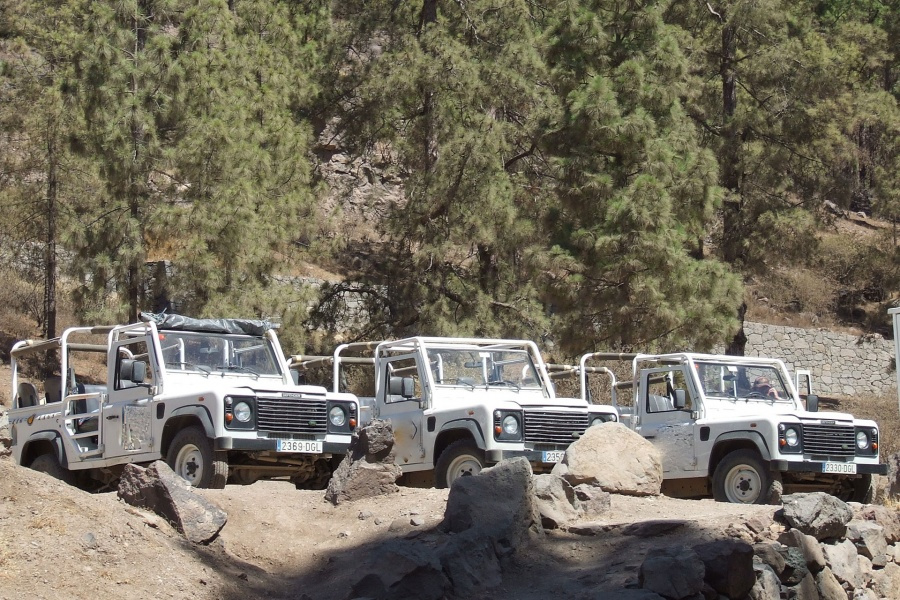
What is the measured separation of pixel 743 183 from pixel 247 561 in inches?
699

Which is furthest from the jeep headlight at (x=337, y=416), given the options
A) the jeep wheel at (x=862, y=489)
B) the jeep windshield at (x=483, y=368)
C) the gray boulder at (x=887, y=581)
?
the jeep wheel at (x=862, y=489)

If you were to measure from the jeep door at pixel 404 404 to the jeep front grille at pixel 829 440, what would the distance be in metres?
4.30

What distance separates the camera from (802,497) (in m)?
10.7

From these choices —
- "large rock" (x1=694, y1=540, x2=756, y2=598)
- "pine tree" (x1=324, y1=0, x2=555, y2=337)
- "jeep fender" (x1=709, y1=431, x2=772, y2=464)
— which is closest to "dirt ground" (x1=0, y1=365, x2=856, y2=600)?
"large rock" (x1=694, y1=540, x2=756, y2=598)

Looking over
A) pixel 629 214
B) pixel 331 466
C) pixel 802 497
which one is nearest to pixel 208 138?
pixel 629 214

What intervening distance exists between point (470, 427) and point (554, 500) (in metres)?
2.20

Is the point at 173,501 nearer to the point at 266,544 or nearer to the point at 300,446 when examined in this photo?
the point at 266,544

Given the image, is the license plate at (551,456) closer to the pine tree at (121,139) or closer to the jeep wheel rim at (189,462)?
the jeep wheel rim at (189,462)

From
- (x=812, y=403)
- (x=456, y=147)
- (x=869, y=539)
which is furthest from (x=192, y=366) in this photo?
(x=456, y=147)

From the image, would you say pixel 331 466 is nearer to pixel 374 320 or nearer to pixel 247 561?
pixel 247 561

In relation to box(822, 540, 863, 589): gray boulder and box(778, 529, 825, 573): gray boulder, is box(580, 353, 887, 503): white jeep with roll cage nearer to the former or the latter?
box(822, 540, 863, 589): gray boulder

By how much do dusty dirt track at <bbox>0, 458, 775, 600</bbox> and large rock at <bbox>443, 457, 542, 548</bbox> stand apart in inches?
8.2

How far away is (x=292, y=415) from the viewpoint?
12.1m

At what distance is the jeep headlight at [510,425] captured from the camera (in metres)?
12.4
